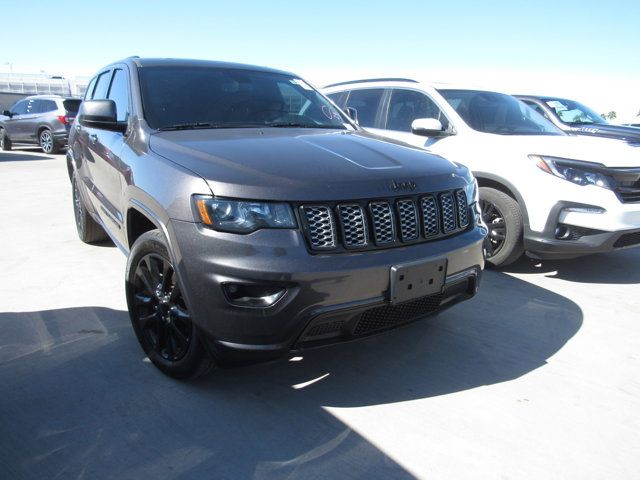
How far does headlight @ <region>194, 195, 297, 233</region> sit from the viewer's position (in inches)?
91.0

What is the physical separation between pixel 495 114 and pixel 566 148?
4.29ft

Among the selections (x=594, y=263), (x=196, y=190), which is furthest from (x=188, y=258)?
(x=594, y=263)

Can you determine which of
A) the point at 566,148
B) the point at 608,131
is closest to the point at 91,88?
the point at 566,148

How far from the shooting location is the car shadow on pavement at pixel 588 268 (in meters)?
4.86

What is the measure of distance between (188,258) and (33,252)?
11.8 feet

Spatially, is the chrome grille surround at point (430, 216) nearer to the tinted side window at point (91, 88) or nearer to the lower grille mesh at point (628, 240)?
the lower grille mesh at point (628, 240)

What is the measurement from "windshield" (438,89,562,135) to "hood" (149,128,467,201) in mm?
2364

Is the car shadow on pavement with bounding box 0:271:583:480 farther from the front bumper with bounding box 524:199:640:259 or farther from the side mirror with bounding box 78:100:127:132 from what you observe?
the side mirror with bounding box 78:100:127:132

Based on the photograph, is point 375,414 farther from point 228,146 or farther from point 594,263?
point 594,263

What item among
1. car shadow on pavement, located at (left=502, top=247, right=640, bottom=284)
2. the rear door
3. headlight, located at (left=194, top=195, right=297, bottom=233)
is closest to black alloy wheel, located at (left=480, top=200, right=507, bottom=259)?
car shadow on pavement, located at (left=502, top=247, right=640, bottom=284)

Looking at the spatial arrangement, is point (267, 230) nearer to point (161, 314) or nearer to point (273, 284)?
point (273, 284)

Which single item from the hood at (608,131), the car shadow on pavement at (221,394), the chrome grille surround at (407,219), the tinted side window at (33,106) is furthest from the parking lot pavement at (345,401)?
the tinted side window at (33,106)

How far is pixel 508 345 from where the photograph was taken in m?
3.38

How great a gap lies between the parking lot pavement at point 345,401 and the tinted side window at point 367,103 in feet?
9.19
